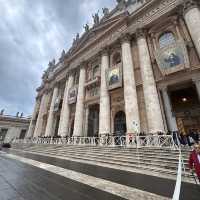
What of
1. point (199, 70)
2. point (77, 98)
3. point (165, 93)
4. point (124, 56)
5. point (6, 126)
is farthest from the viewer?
point (6, 126)

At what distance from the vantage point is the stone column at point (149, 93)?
10697mm

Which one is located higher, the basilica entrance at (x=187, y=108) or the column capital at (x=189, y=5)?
the column capital at (x=189, y=5)

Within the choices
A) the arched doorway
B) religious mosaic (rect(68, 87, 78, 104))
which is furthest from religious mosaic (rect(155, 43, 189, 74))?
religious mosaic (rect(68, 87, 78, 104))

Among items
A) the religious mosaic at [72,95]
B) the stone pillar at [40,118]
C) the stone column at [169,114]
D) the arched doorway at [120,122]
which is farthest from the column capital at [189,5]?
the stone pillar at [40,118]

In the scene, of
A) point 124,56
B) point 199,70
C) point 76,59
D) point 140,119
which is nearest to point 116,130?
point 140,119

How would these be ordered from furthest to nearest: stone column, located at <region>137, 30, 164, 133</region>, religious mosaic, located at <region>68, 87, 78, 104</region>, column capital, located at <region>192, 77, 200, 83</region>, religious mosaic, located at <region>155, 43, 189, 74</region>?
religious mosaic, located at <region>68, 87, 78, 104</region> < stone column, located at <region>137, 30, 164, 133</region> < religious mosaic, located at <region>155, 43, 189, 74</region> < column capital, located at <region>192, 77, 200, 83</region>

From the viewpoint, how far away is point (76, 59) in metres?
23.2

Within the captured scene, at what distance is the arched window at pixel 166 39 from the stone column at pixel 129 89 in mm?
3241

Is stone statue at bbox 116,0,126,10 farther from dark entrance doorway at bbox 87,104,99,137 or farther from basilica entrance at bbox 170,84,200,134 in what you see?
dark entrance doorway at bbox 87,104,99,137

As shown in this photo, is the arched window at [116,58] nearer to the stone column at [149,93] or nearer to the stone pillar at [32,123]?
the stone column at [149,93]

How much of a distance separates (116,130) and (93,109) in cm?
533

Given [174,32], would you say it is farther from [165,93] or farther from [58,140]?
[58,140]

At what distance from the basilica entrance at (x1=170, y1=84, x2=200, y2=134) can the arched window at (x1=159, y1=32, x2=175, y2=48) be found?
15.9 ft

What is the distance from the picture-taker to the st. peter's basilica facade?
1104 cm
